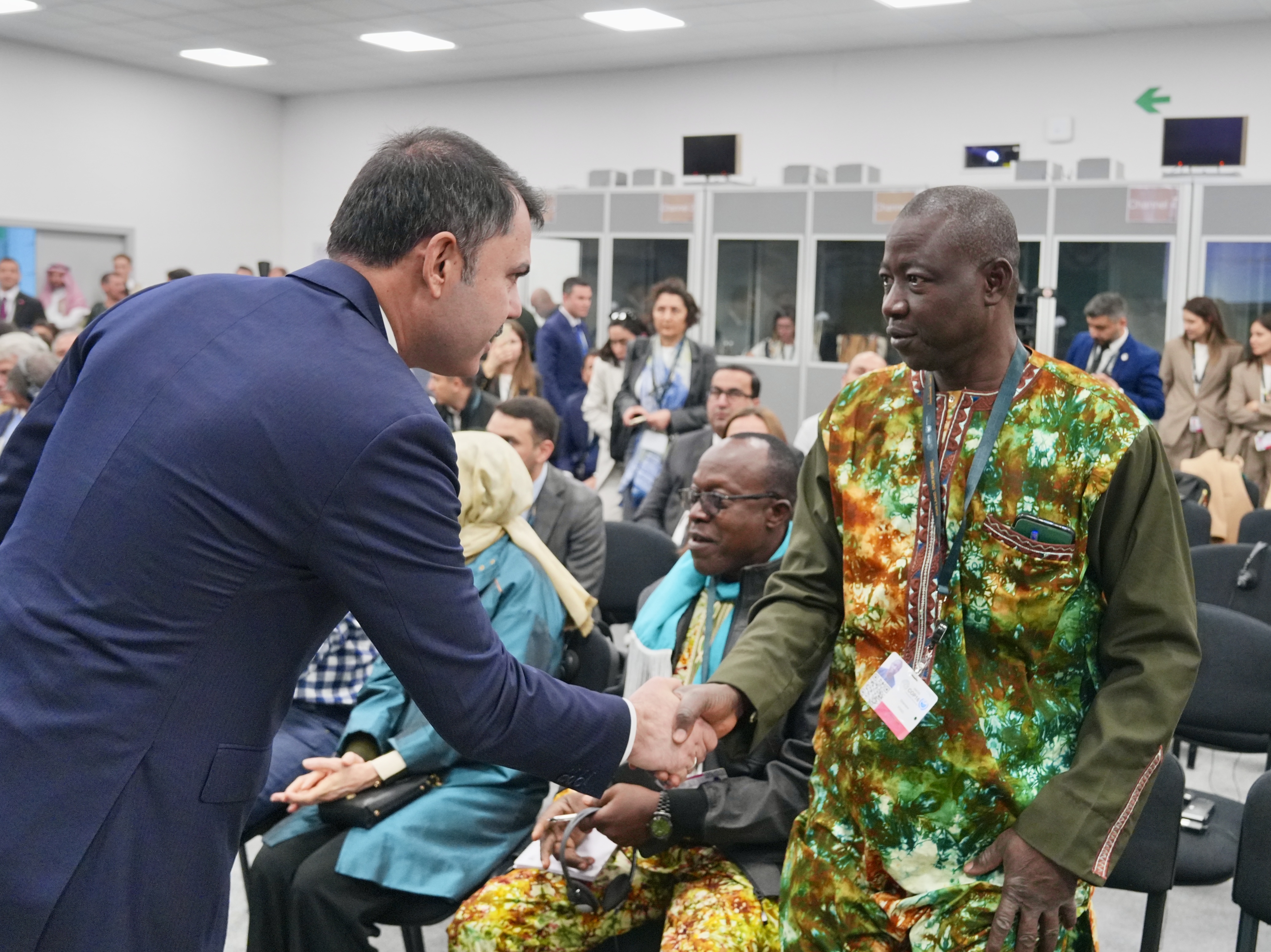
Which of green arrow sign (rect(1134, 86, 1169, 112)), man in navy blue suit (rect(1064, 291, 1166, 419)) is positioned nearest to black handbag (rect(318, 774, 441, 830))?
man in navy blue suit (rect(1064, 291, 1166, 419))

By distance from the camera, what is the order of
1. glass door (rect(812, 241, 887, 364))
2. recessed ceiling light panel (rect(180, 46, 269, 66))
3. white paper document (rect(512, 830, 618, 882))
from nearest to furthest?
white paper document (rect(512, 830, 618, 882)) → glass door (rect(812, 241, 887, 364)) → recessed ceiling light panel (rect(180, 46, 269, 66))

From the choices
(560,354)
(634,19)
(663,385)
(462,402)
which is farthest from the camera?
(634,19)

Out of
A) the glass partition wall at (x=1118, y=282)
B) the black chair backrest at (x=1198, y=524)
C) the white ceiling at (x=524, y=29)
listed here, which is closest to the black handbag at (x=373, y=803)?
the black chair backrest at (x=1198, y=524)

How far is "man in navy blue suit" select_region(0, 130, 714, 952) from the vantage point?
1.23 m

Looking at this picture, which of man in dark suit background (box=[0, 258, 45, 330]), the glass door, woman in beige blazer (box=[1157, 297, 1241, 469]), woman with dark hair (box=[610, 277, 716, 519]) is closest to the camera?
woman with dark hair (box=[610, 277, 716, 519])

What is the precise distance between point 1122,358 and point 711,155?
3960 mm

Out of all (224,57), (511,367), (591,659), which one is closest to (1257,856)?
(591,659)

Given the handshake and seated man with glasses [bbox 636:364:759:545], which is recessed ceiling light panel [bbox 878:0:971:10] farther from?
the handshake

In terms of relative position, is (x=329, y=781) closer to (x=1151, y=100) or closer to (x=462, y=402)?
(x=462, y=402)

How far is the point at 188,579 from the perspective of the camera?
1.24 meters

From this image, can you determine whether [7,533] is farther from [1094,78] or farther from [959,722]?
[1094,78]

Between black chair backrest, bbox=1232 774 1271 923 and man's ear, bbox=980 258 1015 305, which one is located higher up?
man's ear, bbox=980 258 1015 305

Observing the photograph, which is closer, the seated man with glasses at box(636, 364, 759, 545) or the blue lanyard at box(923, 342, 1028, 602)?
the blue lanyard at box(923, 342, 1028, 602)

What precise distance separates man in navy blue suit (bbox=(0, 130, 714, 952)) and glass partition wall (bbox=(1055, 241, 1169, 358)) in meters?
7.79
